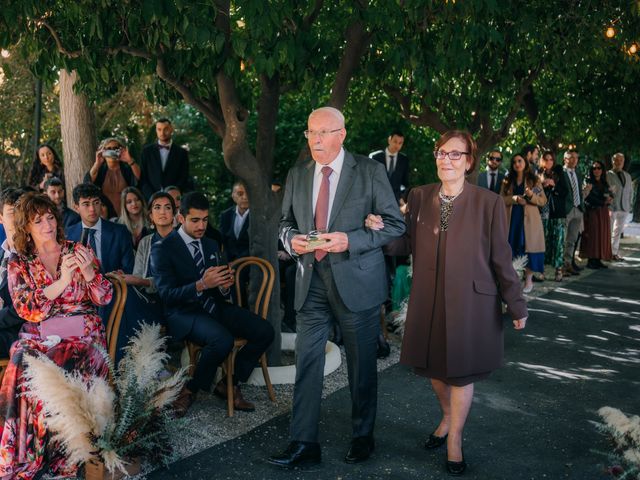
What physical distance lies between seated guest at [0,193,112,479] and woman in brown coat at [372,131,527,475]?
6.01ft

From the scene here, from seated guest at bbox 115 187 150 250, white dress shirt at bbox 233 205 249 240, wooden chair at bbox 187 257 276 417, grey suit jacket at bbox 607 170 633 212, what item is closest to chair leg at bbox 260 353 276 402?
wooden chair at bbox 187 257 276 417

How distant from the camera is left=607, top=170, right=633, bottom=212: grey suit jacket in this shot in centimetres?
1490

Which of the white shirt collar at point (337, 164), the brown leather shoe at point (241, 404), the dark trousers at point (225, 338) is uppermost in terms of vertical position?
the white shirt collar at point (337, 164)

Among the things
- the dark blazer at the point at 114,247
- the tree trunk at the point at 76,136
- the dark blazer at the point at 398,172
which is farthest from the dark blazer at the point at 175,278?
the tree trunk at the point at 76,136

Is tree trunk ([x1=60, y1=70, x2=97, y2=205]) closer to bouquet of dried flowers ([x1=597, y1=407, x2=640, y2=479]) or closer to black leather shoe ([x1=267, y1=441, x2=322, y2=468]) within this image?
black leather shoe ([x1=267, y1=441, x2=322, y2=468])

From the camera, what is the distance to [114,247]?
6434 mm

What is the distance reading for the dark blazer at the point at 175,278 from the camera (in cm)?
561

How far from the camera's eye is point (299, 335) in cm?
482

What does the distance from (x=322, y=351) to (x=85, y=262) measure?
1569 mm

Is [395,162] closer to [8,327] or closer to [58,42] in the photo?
[58,42]

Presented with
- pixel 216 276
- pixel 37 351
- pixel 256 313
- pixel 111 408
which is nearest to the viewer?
pixel 111 408

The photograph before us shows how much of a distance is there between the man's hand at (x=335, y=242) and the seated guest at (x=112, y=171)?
4.78 meters

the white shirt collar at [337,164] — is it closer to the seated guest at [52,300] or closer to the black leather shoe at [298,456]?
the seated guest at [52,300]

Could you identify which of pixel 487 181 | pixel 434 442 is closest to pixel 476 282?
pixel 434 442
